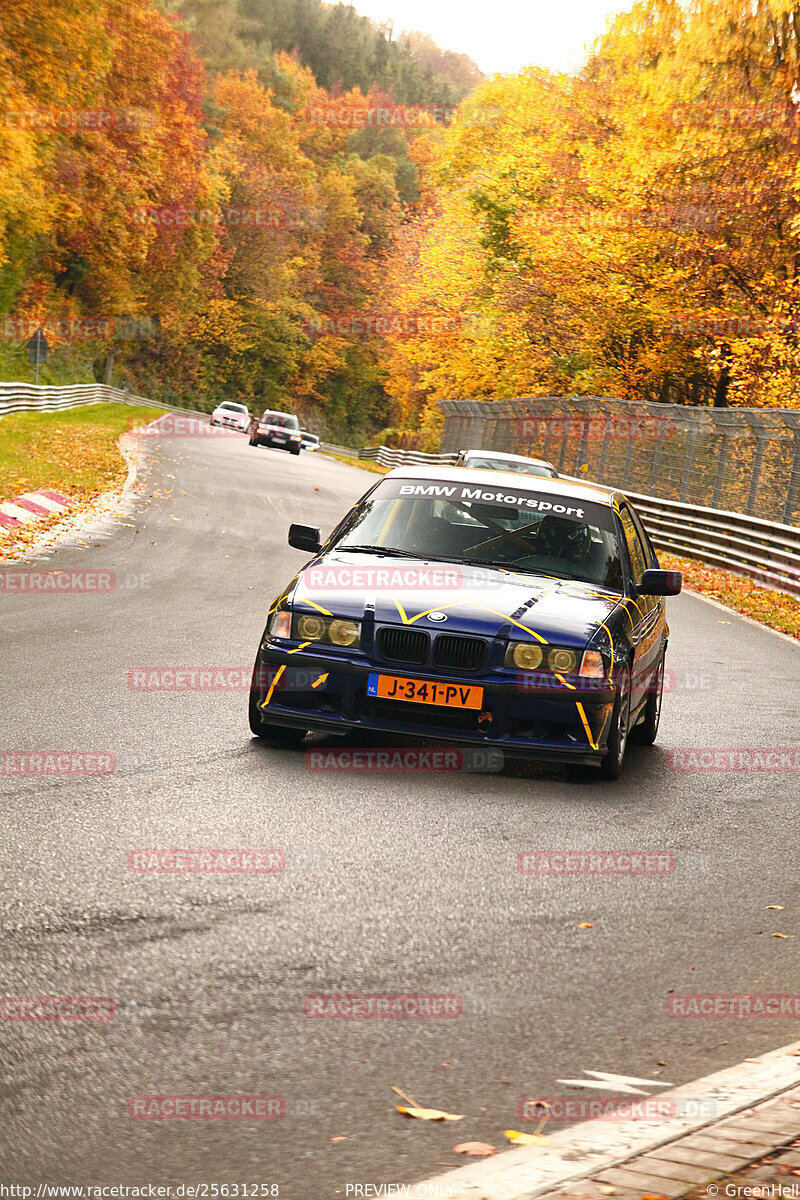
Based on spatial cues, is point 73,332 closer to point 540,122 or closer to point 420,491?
point 540,122

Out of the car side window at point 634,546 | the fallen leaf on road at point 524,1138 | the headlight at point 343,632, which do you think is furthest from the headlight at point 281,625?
the fallen leaf on road at point 524,1138

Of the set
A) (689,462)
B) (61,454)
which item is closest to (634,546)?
(689,462)

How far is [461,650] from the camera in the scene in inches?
285

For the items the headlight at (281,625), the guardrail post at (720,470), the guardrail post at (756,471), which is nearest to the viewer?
the headlight at (281,625)

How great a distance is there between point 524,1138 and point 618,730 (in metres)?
4.23

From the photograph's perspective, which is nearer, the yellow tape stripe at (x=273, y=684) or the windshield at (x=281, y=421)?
the yellow tape stripe at (x=273, y=684)

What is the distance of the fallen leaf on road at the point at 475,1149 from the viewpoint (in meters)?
3.25

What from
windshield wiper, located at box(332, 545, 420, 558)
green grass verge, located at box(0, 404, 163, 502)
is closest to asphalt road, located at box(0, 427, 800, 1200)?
windshield wiper, located at box(332, 545, 420, 558)

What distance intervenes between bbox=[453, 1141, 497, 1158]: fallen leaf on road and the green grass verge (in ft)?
59.5

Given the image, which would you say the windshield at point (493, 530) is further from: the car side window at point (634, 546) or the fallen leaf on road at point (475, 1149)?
the fallen leaf on road at point (475, 1149)

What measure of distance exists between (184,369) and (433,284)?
39.6 meters

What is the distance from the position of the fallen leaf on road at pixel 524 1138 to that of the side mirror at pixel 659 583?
17.1ft

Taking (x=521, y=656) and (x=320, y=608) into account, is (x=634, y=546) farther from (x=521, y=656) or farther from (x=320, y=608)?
(x=320, y=608)

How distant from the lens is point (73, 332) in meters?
65.1
